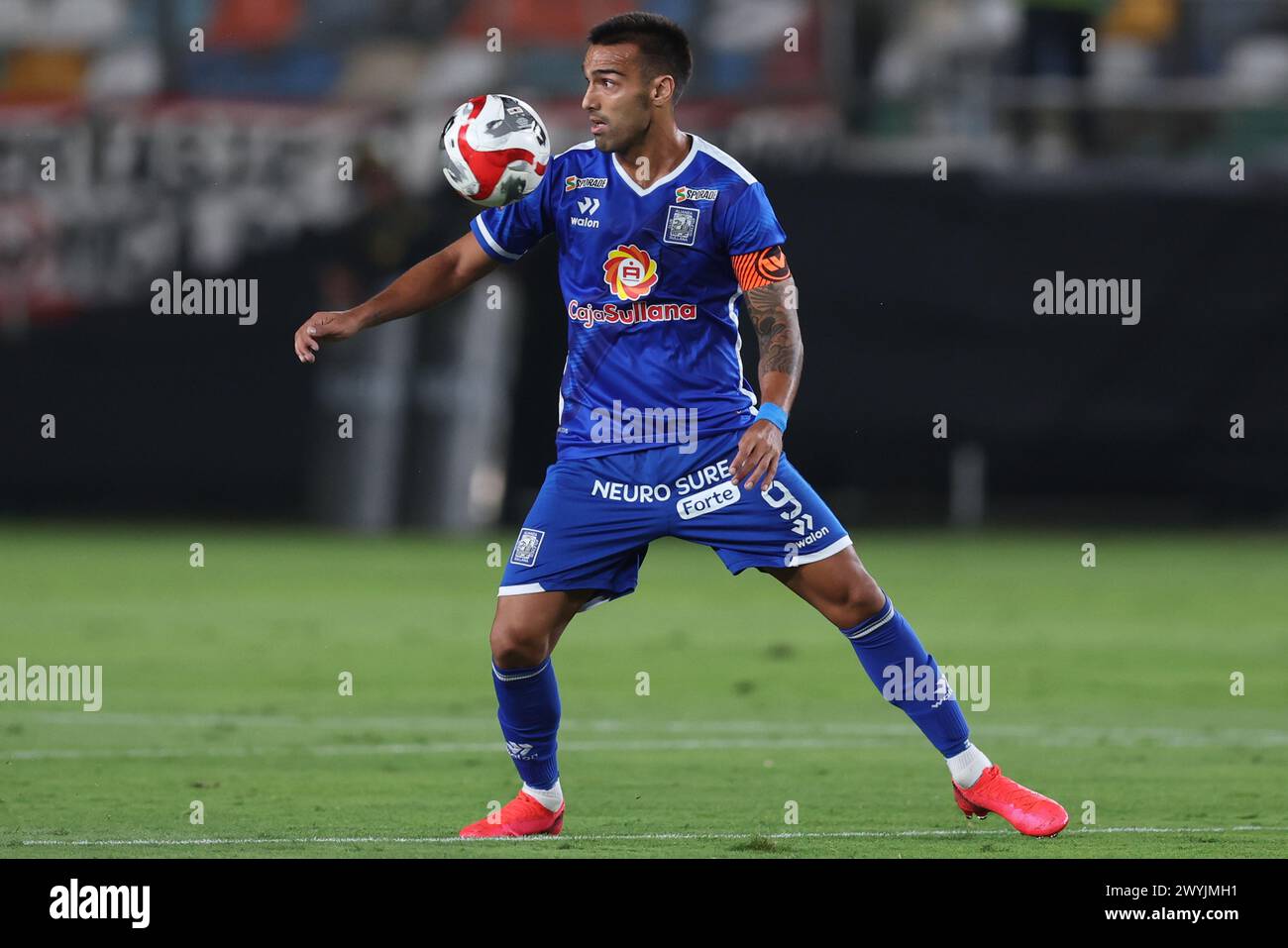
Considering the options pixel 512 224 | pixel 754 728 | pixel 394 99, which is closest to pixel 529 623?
pixel 512 224

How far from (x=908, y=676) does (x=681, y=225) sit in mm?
1627

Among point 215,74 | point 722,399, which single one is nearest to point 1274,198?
point 215,74

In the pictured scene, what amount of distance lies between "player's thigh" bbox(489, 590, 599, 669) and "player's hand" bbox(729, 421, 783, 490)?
71 centimetres

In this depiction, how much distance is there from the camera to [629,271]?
297 inches

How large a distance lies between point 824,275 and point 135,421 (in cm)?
637

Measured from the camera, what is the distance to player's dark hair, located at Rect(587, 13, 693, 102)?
24.6 ft

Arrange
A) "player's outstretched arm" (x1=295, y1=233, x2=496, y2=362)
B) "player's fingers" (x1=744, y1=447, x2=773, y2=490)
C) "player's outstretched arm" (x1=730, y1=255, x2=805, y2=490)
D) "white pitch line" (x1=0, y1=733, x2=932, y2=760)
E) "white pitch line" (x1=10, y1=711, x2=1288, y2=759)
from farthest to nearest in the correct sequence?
"white pitch line" (x1=10, y1=711, x2=1288, y2=759)
"white pitch line" (x1=0, y1=733, x2=932, y2=760)
"player's outstretched arm" (x1=295, y1=233, x2=496, y2=362)
"player's outstretched arm" (x1=730, y1=255, x2=805, y2=490)
"player's fingers" (x1=744, y1=447, x2=773, y2=490)

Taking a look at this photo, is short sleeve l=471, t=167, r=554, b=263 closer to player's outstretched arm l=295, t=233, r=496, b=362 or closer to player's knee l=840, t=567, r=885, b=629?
player's outstretched arm l=295, t=233, r=496, b=362

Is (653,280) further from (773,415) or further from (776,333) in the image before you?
(773,415)

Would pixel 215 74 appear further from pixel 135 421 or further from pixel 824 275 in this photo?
pixel 824 275

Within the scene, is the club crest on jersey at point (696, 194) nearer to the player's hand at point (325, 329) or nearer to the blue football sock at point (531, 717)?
the player's hand at point (325, 329)

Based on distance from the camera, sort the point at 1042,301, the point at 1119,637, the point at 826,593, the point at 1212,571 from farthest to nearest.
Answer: the point at 1042,301 < the point at 1212,571 < the point at 1119,637 < the point at 826,593

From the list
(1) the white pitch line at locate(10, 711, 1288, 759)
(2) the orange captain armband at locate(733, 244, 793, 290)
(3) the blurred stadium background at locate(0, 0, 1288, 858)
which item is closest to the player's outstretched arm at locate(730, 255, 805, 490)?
(2) the orange captain armband at locate(733, 244, 793, 290)

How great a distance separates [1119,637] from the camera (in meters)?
14.2
